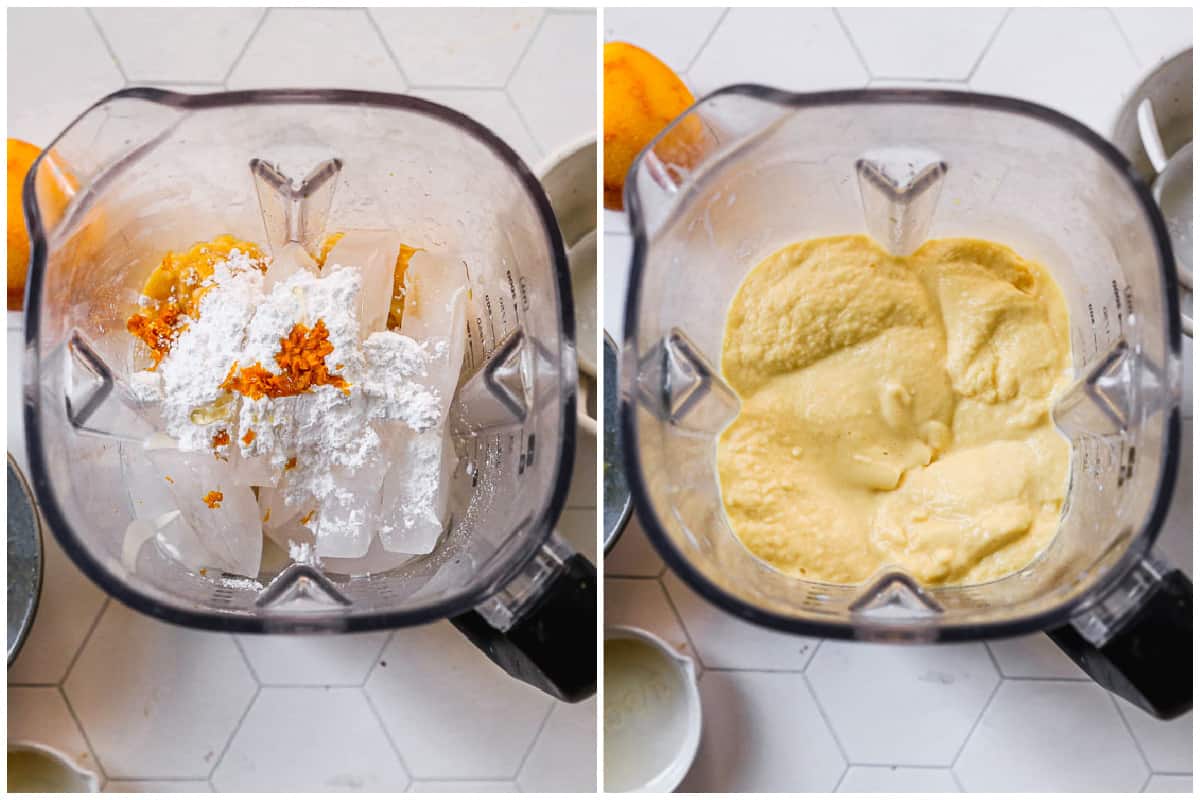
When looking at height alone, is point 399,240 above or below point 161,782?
above

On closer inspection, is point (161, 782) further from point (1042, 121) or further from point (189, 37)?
point (1042, 121)

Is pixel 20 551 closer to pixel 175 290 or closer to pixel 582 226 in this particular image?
pixel 175 290

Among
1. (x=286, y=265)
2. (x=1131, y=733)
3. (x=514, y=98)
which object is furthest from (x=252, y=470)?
(x=1131, y=733)

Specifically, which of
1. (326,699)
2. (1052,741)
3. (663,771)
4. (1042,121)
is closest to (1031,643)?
(1052,741)

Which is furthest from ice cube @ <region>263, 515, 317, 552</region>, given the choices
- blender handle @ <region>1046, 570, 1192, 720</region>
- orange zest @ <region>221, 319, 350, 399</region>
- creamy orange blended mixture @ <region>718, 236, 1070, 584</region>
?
blender handle @ <region>1046, 570, 1192, 720</region>

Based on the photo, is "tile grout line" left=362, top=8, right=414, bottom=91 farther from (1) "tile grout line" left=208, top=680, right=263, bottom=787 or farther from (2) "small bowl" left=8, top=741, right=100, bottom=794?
(2) "small bowl" left=8, top=741, right=100, bottom=794

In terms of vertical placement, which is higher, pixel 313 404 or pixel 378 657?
pixel 313 404
